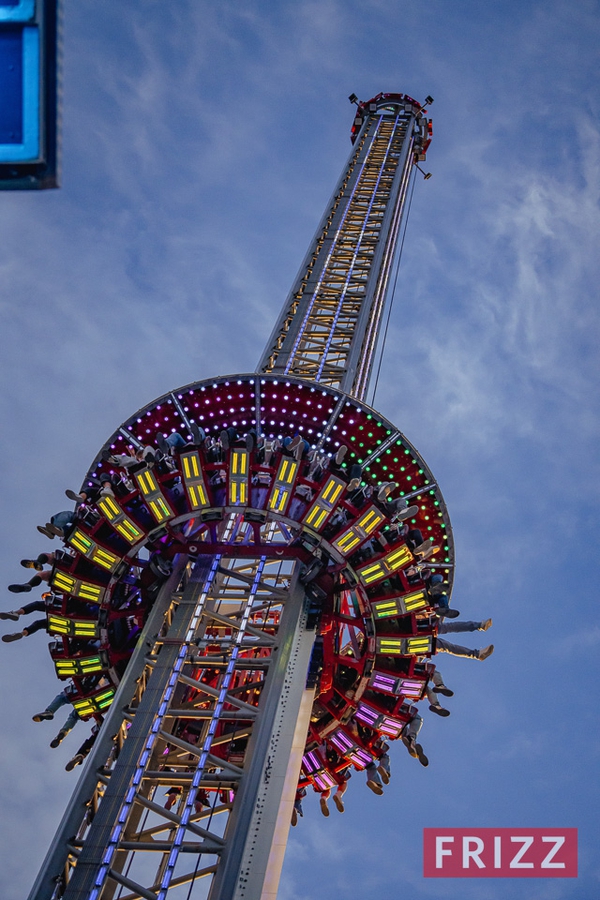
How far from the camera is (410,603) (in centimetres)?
2583

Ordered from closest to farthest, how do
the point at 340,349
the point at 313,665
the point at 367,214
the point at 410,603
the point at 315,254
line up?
the point at 410,603, the point at 313,665, the point at 340,349, the point at 315,254, the point at 367,214

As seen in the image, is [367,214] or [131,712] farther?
[367,214]

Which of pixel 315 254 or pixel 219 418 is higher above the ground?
pixel 315 254

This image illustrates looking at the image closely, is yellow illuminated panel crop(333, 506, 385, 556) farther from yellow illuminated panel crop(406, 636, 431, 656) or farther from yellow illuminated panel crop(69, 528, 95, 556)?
yellow illuminated panel crop(69, 528, 95, 556)

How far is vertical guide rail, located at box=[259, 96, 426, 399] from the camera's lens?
3869cm

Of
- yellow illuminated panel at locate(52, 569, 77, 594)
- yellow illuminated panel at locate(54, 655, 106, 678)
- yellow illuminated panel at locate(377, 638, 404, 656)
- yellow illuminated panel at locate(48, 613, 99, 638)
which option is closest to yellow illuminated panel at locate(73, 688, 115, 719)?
yellow illuminated panel at locate(54, 655, 106, 678)

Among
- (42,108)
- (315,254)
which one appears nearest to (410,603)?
(42,108)

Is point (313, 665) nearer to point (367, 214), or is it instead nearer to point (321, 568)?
A: point (321, 568)

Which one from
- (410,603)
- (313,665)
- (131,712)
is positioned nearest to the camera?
(131,712)

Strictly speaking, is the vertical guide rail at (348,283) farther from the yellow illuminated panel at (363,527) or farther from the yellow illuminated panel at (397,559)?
the yellow illuminated panel at (397,559)

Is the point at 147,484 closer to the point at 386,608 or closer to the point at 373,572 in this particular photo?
the point at 373,572

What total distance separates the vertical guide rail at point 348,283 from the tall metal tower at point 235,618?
29.5 feet

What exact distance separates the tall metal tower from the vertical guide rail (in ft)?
29.5

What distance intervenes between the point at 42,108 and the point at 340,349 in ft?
114
